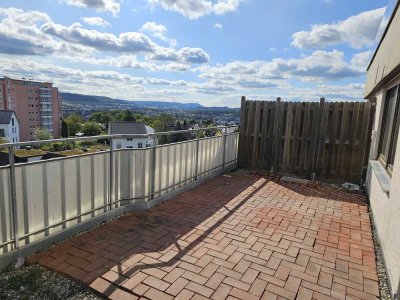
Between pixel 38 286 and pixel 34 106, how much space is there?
9979cm

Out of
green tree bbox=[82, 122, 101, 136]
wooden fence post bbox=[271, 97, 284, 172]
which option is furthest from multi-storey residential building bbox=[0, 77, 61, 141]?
wooden fence post bbox=[271, 97, 284, 172]

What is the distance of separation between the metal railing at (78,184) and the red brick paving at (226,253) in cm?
26

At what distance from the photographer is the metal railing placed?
8.80 ft

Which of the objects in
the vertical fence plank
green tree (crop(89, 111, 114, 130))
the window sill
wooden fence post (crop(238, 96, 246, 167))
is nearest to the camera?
the window sill

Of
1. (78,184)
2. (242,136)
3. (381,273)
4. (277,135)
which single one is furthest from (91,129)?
(381,273)

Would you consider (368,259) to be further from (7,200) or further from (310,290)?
(7,200)

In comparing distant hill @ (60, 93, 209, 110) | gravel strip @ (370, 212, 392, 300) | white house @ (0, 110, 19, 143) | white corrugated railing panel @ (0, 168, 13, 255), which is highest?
distant hill @ (60, 93, 209, 110)

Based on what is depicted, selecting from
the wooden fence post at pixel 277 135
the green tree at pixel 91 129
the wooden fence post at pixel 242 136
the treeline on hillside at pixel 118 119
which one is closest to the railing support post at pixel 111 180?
the wooden fence post at pixel 242 136

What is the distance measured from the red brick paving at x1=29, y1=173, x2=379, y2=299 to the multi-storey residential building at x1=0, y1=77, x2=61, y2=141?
92.1 metres

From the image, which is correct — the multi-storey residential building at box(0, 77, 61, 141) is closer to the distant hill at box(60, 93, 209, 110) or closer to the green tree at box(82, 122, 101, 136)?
the green tree at box(82, 122, 101, 136)

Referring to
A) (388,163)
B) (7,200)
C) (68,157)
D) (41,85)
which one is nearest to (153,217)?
(68,157)

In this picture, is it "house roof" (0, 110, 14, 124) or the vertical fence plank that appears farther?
"house roof" (0, 110, 14, 124)

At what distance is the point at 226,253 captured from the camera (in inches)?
124

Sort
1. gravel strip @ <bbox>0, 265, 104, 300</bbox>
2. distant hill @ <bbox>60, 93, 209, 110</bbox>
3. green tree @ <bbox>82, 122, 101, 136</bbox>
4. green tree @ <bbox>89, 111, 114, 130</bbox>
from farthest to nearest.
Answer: distant hill @ <bbox>60, 93, 209, 110</bbox> < green tree @ <bbox>89, 111, 114, 130</bbox> < green tree @ <bbox>82, 122, 101, 136</bbox> < gravel strip @ <bbox>0, 265, 104, 300</bbox>
